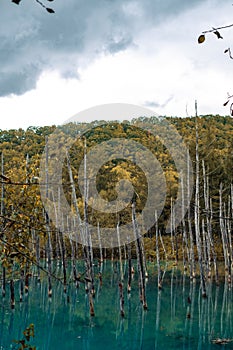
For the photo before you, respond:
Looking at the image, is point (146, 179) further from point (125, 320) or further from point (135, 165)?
point (125, 320)

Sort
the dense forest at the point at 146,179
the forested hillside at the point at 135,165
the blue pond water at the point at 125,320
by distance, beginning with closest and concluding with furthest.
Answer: the blue pond water at the point at 125,320 → the dense forest at the point at 146,179 → the forested hillside at the point at 135,165

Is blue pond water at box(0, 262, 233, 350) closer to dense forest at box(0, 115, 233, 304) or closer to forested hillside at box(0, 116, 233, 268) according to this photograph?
dense forest at box(0, 115, 233, 304)

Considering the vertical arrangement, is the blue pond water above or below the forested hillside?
below

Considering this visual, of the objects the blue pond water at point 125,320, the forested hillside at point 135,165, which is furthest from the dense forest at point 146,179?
the blue pond water at point 125,320

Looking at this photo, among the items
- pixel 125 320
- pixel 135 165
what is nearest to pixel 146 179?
pixel 135 165

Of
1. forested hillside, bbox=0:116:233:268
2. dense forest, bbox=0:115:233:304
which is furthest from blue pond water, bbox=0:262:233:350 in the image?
forested hillside, bbox=0:116:233:268

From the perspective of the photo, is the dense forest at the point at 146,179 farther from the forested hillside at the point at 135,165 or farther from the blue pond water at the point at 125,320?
the blue pond water at the point at 125,320

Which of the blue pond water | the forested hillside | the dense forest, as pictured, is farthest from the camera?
the forested hillside

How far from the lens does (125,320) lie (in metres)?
9.55

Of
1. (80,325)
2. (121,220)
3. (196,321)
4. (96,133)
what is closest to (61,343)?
(80,325)

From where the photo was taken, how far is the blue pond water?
310 inches

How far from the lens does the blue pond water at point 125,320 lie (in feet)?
25.8

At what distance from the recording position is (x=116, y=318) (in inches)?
386

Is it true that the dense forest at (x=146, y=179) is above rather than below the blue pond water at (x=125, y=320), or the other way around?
above
